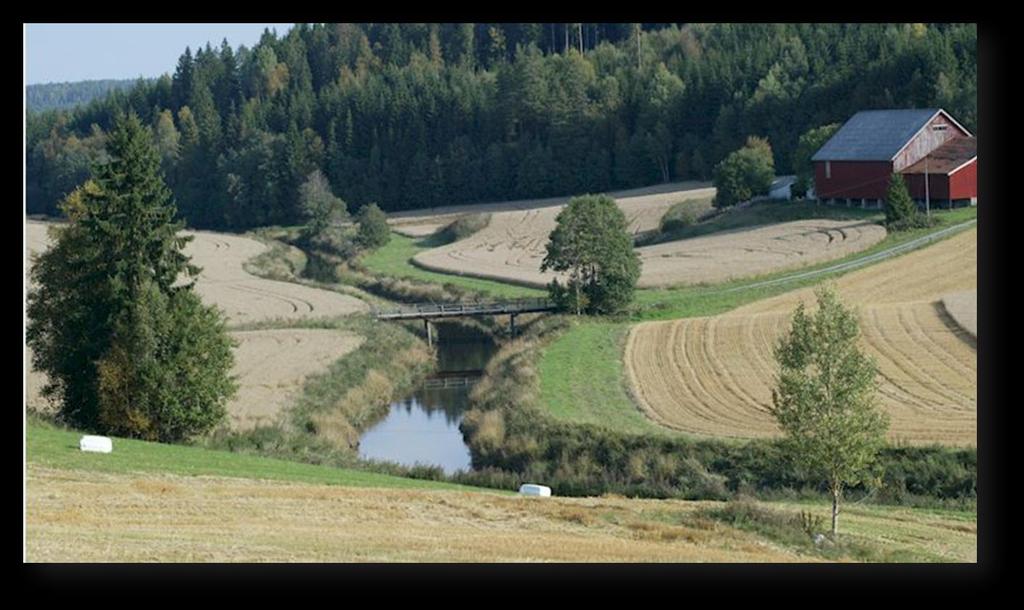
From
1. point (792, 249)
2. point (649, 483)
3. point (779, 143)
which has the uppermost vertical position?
point (779, 143)

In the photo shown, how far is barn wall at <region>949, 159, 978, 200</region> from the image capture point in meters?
62.7

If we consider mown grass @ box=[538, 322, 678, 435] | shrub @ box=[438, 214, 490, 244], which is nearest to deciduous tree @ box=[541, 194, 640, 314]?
mown grass @ box=[538, 322, 678, 435]

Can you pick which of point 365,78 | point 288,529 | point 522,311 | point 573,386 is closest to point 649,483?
point 573,386

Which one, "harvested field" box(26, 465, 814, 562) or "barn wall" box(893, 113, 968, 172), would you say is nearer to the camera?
"harvested field" box(26, 465, 814, 562)

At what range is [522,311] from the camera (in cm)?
5447

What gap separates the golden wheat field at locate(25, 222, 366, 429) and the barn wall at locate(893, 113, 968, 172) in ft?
76.1

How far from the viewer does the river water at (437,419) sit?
36.4m

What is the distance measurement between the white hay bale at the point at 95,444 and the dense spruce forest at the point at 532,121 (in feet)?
199

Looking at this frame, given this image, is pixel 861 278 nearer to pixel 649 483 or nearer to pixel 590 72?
pixel 649 483

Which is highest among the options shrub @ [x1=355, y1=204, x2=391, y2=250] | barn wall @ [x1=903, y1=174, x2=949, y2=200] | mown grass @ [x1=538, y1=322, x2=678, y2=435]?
barn wall @ [x1=903, y1=174, x2=949, y2=200]

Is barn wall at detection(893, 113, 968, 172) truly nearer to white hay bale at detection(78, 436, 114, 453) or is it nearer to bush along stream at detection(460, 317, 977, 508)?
bush along stream at detection(460, 317, 977, 508)

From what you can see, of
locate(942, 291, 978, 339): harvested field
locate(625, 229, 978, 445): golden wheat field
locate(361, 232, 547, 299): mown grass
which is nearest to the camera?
locate(625, 229, 978, 445): golden wheat field

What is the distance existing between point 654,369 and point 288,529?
23188mm

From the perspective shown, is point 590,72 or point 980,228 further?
point 590,72
